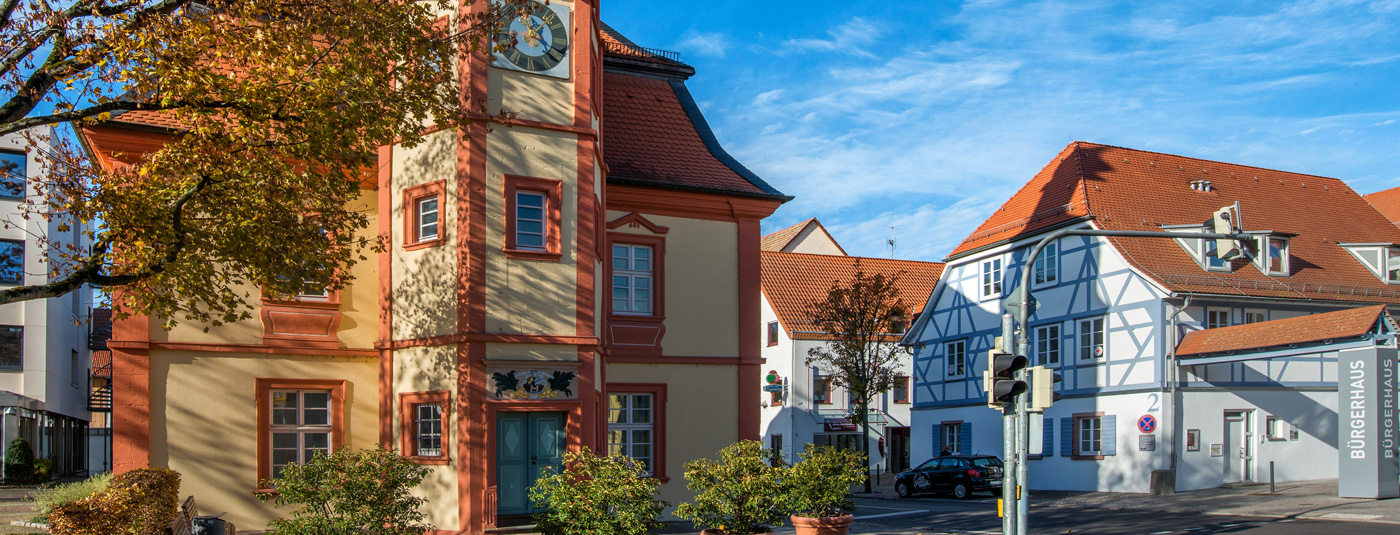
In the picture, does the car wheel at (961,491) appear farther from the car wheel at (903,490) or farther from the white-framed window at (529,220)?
the white-framed window at (529,220)

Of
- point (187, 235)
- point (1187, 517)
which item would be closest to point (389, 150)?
point (187, 235)

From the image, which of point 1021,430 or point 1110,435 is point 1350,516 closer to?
point 1110,435

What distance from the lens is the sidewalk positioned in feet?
71.6

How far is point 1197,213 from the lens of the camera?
34.0 metres

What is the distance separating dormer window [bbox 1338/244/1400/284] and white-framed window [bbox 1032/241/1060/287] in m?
9.04

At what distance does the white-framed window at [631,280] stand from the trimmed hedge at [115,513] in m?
8.31

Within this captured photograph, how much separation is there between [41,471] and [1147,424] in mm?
33934

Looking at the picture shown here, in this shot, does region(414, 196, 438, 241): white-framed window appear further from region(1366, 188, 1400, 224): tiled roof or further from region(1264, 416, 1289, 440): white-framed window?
region(1366, 188, 1400, 224): tiled roof

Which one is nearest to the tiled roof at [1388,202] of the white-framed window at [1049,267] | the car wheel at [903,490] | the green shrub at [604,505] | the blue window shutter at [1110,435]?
the white-framed window at [1049,267]

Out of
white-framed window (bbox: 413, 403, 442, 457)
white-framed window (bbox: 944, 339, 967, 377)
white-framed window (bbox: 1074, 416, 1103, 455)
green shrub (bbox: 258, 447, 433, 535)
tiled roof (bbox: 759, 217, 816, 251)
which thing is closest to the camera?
green shrub (bbox: 258, 447, 433, 535)

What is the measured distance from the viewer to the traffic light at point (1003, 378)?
1401 cm

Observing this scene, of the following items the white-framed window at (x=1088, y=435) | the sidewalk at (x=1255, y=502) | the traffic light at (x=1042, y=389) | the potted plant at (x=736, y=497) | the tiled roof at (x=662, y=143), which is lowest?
the sidewalk at (x=1255, y=502)

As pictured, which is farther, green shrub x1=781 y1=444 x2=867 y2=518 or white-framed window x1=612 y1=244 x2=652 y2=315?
white-framed window x1=612 y1=244 x2=652 y2=315

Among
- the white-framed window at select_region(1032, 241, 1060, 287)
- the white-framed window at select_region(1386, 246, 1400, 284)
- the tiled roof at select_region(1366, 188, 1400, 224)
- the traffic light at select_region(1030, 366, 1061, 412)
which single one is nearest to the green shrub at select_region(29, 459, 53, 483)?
the white-framed window at select_region(1032, 241, 1060, 287)
